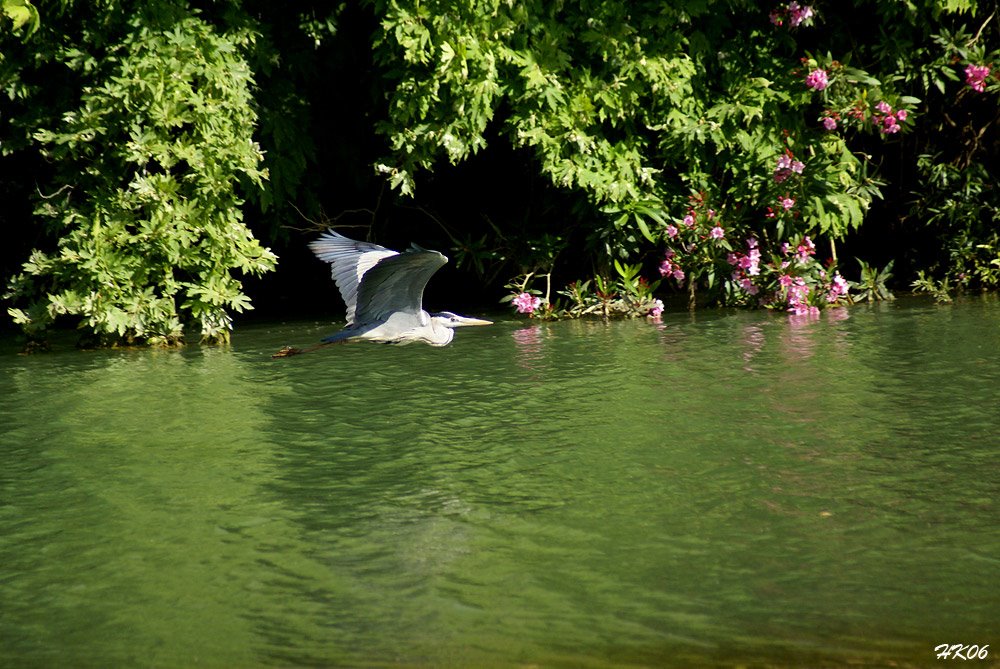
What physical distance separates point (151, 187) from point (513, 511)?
5.18 m

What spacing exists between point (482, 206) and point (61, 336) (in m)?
3.73

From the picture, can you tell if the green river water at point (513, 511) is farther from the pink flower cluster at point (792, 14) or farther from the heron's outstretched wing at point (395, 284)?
the pink flower cluster at point (792, 14)

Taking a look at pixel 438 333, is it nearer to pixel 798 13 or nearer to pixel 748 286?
pixel 748 286

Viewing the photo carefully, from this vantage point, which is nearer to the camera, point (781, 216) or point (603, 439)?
point (603, 439)

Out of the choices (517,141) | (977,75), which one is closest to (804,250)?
(977,75)

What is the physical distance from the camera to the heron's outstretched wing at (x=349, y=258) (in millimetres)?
7777

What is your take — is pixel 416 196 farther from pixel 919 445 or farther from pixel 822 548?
pixel 822 548

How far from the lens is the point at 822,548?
442 cm

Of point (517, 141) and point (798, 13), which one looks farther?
point (798, 13)

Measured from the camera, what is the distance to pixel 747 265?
34.0 feet

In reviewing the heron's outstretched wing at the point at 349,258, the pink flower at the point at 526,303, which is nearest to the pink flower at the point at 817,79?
the pink flower at the point at 526,303

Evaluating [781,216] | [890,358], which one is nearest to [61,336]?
[781,216]

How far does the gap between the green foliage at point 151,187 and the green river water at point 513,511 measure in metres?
0.95

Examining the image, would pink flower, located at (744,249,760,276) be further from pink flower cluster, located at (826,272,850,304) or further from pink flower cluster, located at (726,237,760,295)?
pink flower cluster, located at (826,272,850,304)
